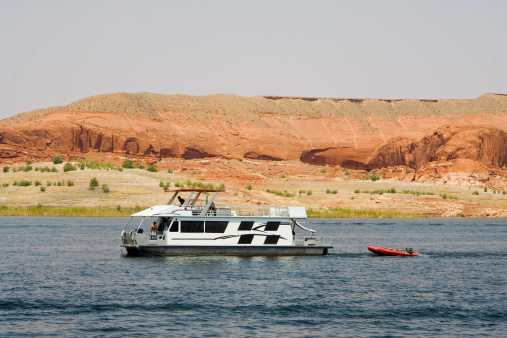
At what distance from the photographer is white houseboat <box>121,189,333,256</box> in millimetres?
45469

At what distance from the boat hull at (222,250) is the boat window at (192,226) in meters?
1.02

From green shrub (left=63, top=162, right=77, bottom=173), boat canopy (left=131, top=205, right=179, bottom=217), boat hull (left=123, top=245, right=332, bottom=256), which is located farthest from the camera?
green shrub (left=63, top=162, right=77, bottom=173)

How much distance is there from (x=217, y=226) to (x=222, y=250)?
1458 millimetres

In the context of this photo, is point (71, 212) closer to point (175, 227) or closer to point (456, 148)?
point (175, 227)

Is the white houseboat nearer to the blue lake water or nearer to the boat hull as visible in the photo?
the boat hull

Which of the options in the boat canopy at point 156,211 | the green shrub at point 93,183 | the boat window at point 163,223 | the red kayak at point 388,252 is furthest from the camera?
the green shrub at point 93,183

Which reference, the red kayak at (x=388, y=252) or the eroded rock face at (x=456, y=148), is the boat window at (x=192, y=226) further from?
the eroded rock face at (x=456, y=148)

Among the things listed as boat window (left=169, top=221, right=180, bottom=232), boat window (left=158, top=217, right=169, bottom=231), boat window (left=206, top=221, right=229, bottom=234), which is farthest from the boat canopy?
boat window (left=206, top=221, right=229, bottom=234)

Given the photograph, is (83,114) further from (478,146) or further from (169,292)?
(169,292)

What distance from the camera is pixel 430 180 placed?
141125mm

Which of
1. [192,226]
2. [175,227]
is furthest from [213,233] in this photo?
[175,227]

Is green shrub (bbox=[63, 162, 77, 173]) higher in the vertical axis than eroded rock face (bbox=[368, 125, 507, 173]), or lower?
lower

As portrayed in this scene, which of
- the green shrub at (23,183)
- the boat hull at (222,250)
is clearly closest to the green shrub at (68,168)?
the green shrub at (23,183)

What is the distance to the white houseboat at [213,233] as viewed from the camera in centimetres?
4547
